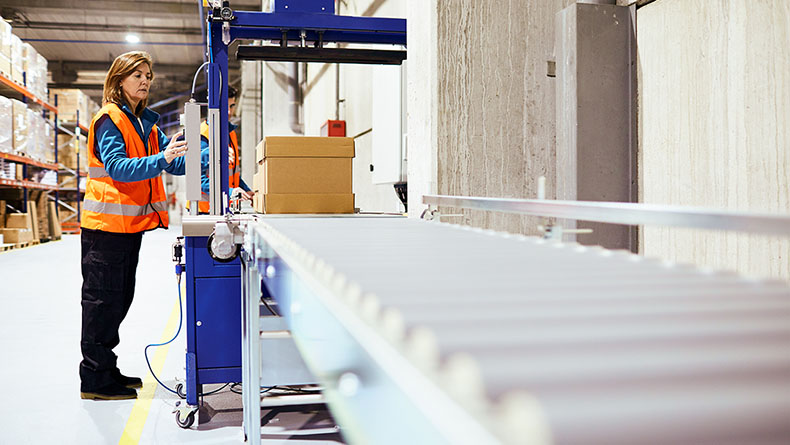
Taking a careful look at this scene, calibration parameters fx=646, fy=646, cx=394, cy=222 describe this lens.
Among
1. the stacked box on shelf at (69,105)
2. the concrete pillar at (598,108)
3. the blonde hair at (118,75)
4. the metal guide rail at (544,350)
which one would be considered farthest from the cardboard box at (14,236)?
the metal guide rail at (544,350)

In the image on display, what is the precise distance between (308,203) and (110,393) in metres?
1.46

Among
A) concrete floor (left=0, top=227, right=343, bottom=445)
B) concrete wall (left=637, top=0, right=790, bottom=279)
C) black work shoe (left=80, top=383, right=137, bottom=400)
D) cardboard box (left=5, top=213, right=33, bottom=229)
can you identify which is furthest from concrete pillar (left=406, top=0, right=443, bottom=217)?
cardboard box (left=5, top=213, right=33, bottom=229)

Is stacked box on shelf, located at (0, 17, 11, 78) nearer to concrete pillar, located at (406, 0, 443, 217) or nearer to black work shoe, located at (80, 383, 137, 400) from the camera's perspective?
black work shoe, located at (80, 383, 137, 400)

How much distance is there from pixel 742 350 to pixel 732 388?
0.09m

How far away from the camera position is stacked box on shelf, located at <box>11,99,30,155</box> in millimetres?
9656

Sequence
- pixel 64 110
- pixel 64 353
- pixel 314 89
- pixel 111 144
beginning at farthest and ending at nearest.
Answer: pixel 64 110 < pixel 314 89 < pixel 64 353 < pixel 111 144

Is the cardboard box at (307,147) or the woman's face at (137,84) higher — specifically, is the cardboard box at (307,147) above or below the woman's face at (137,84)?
below

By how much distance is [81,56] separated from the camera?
63.7ft

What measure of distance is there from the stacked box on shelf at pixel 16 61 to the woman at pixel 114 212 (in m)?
7.80

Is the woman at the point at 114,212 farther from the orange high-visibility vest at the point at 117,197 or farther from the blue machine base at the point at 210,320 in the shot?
the blue machine base at the point at 210,320

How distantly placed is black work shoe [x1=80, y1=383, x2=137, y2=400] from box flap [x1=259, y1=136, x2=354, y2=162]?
1465 mm

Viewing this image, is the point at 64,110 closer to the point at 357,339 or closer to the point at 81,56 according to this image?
the point at 81,56

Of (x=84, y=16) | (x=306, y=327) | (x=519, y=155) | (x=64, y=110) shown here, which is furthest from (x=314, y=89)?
(x=306, y=327)

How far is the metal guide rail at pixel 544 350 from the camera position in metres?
0.36
